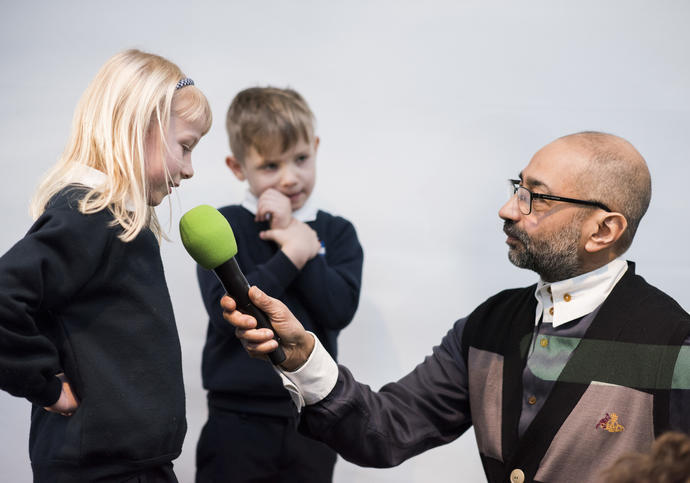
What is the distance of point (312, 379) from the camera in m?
1.67

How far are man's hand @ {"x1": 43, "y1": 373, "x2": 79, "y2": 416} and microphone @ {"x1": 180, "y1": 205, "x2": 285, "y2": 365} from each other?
0.39m

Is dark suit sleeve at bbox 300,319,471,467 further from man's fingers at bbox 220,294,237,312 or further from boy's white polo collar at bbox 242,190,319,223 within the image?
boy's white polo collar at bbox 242,190,319,223

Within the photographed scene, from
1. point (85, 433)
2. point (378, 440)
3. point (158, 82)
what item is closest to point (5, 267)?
point (85, 433)

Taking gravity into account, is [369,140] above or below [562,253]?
above

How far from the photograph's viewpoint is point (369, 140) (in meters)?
2.93

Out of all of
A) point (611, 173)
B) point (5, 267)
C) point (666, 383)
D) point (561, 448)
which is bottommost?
point (561, 448)

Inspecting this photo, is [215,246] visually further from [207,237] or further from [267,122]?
[267,122]

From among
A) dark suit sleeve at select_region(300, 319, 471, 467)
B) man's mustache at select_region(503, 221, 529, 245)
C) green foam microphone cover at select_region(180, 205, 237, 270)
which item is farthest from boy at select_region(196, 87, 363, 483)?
green foam microphone cover at select_region(180, 205, 237, 270)

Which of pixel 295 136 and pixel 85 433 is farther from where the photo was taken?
pixel 295 136

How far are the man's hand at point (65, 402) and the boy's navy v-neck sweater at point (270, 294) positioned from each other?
67 cm

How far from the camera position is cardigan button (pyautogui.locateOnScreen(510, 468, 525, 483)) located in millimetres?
1661

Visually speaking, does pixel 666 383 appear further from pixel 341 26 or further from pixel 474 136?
pixel 341 26

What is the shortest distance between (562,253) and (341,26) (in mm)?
1470

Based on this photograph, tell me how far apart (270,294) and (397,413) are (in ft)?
1.61
